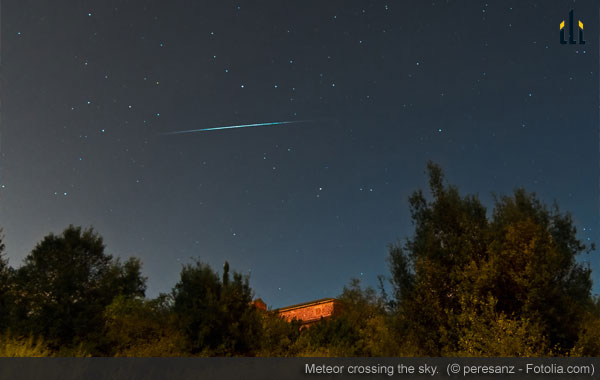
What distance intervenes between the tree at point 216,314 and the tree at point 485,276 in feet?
27.8

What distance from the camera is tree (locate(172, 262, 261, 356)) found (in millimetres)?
22594

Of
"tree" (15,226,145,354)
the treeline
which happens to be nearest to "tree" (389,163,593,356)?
the treeline

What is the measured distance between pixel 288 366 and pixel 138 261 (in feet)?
141

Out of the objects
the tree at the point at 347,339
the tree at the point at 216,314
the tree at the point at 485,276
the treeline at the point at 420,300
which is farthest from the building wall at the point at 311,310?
the tree at the point at 485,276

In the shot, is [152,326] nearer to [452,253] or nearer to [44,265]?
[44,265]

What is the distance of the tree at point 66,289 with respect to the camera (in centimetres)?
2462

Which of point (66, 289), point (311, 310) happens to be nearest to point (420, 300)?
point (66, 289)

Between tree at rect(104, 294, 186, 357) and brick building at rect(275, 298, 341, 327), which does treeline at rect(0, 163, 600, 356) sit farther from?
brick building at rect(275, 298, 341, 327)

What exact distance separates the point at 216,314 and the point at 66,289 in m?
10.4

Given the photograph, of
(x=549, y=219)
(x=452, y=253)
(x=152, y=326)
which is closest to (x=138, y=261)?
(x=152, y=326)

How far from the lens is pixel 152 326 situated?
32.7 metres

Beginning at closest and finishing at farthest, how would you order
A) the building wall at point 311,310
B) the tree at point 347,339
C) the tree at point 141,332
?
the tree at point 347,339, the tree at point 141,332, the building wall at point 311,310

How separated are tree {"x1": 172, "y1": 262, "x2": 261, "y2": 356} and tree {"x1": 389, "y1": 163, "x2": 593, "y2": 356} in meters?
8.49

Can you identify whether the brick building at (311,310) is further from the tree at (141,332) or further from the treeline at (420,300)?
the treeline at (420,300)
